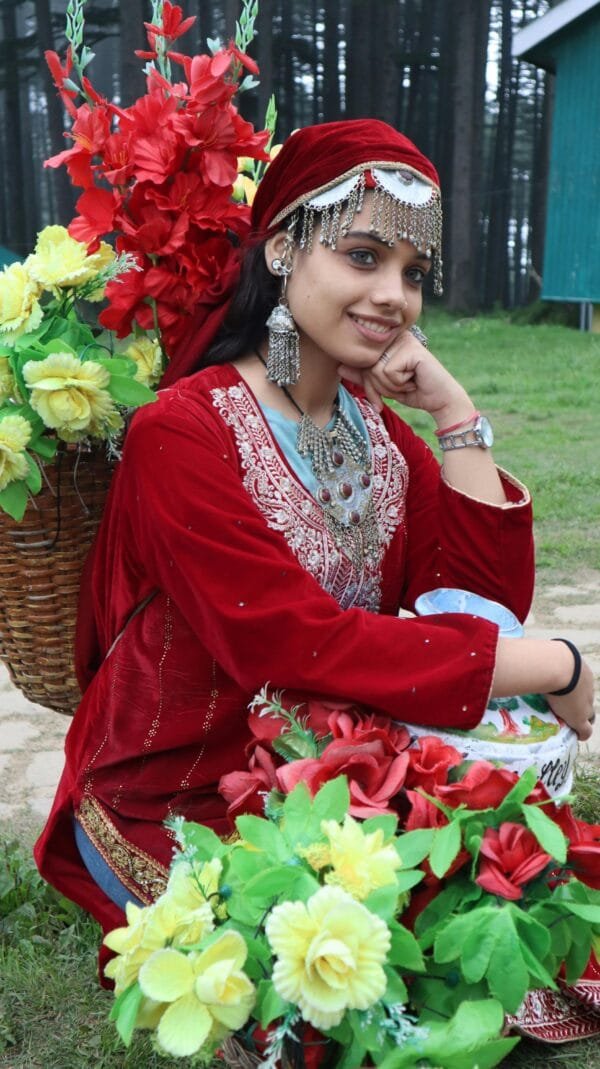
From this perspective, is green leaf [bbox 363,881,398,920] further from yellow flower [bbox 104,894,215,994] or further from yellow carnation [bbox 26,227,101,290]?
yellow carnation [bbox 26,227,101,290]

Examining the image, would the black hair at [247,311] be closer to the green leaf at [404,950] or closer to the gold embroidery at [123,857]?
the gold embroidery at [123,857]

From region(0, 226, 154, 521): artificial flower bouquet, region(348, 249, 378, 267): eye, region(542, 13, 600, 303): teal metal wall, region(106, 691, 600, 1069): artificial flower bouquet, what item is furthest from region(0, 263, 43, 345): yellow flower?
region(542, 13, 600, 303): teal metal wall

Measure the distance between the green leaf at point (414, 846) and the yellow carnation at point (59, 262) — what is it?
1170mm

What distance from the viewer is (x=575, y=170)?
14.1 meters

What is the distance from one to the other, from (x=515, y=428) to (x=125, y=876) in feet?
21.1

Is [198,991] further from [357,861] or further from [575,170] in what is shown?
[575,170]

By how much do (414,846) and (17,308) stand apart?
1184 mm

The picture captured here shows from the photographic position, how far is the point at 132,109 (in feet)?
7.72

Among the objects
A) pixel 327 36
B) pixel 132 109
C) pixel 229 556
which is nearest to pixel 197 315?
pixel 132 109

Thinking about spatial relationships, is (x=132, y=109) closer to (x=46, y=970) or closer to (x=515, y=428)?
(x=46, y=970)

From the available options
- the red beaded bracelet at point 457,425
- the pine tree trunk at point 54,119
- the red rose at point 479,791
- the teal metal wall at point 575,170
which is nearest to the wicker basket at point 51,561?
the red beaded bracelet at point 457,425

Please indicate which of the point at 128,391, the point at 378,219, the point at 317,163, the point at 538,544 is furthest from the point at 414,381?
the point at 538,544

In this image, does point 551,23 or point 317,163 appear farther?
point 551,23

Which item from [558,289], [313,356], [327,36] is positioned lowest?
[558,289]
